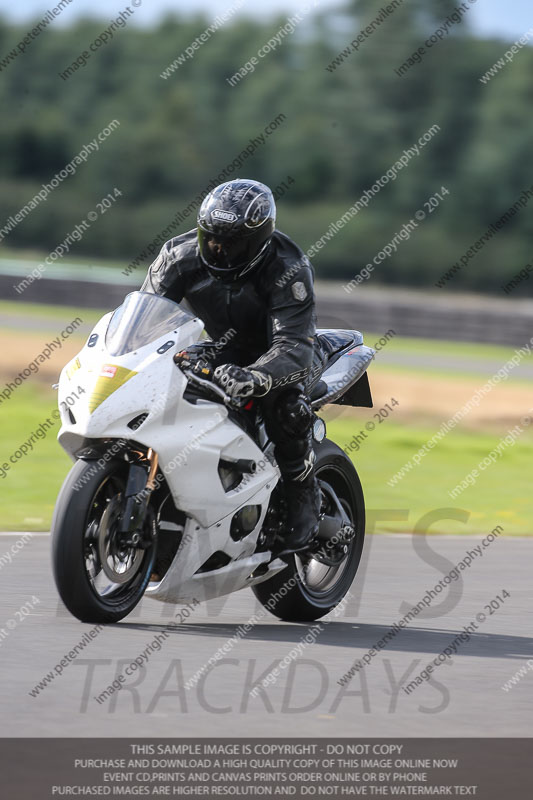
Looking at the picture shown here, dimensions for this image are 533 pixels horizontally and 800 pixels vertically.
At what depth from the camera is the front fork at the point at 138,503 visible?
19.0 ft

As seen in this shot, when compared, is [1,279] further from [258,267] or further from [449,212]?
[449,212]

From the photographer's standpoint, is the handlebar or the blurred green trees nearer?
the handlebar

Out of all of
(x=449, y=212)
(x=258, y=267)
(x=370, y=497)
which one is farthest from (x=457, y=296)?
(x=258, y=267)

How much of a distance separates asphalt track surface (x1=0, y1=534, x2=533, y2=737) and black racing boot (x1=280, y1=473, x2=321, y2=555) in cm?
41

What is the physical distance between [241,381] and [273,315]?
47cm

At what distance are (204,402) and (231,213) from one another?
0.84 metres

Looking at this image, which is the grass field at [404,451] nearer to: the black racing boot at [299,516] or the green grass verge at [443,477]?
the green grass verge at [443,477]

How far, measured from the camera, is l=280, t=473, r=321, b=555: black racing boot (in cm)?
656

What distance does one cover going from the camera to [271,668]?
5547 millimetres

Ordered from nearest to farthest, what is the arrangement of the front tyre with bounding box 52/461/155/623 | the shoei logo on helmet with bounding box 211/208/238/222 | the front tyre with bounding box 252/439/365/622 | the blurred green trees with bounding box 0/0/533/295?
the front tyre with bounding box 52/461/155/623, the shoei logo on helmet with bounding box 211/208/238/222, the front tyre with bounding box 252/439/365/622, the blurred green trees with bounding box 0/0/533/295

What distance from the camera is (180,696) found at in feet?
16.3

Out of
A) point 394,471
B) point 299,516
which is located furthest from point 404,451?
A: point 299,516

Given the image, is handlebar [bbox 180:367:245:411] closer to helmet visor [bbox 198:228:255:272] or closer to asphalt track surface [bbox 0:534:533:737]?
helmet visor [bbox 198:228:255:272]

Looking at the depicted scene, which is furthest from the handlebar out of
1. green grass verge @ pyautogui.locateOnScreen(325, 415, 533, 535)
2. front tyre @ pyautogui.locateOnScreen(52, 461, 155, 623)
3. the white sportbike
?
green grass verge @ pyautogui.locateOnScreen(325, 415, 533, 535)
